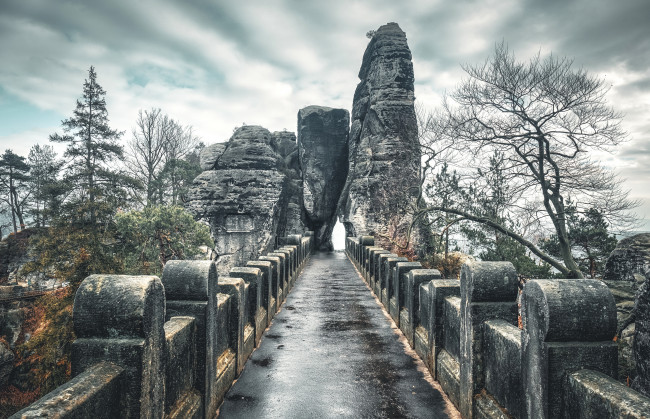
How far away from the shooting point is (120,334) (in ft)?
6.89

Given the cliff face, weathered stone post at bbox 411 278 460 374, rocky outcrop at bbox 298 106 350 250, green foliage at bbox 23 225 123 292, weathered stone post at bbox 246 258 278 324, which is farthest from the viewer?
rocky outcrop at bbox 298 106 350 250

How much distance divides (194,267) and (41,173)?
36845mm

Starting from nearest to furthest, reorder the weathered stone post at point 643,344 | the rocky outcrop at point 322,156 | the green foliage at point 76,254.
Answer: the weathered stone post at point 643,344, the green foliage at point 76,254, the rocky outcrop at point 322,156

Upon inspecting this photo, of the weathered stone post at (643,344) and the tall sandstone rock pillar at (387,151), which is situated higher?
the tall sandstone rock pillar at (387,151)

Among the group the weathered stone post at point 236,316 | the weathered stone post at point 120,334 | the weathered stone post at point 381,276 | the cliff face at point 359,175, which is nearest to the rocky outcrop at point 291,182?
the cliff face at point 359,175

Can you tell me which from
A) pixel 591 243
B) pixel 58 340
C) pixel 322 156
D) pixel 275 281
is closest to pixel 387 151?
pixel 322 156

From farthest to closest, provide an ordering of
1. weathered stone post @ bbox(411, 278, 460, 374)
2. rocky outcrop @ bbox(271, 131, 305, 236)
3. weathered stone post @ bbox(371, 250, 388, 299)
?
rocky outcrop @ bbox(271, 131, 305, 236)
weathered stone post @ bbox(371, 250, 388, 299)
weathered stone post @ bbox(411, 278, 460, 374)

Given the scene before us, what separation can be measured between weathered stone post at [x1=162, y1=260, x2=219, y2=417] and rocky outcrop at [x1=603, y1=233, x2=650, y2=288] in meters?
8.08

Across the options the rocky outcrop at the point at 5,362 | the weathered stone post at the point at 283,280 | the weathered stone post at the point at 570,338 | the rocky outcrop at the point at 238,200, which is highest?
the rocky outcrop at the point at 238,200

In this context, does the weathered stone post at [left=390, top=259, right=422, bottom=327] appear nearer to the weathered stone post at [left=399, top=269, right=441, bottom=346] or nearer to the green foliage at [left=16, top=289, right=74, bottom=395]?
the weathered stone post at [left=399, top=269, right=441, bottom=346]

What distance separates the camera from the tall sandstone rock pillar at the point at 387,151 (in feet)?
75.5

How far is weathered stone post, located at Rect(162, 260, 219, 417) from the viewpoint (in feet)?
10.4

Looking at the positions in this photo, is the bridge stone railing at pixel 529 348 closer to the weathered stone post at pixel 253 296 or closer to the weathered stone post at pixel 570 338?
the weathered stone post at pixel 570 338

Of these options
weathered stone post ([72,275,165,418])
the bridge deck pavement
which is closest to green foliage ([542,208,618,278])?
the bridge deck pavement
